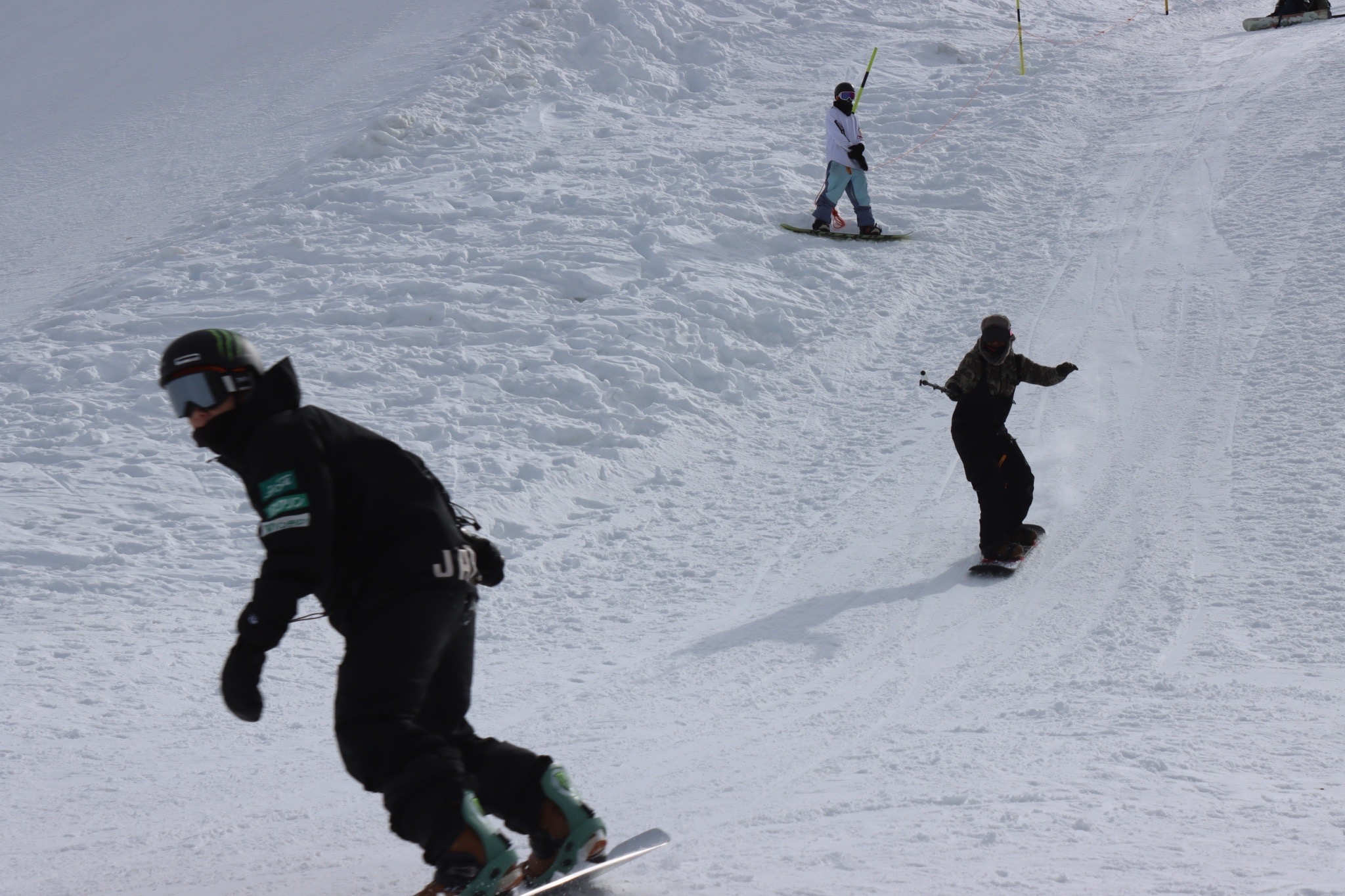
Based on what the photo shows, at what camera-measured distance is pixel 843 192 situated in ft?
42.6

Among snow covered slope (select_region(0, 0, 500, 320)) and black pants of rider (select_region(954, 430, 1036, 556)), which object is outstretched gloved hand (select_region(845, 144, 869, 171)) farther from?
snow covered slope (select_region(0, 0, 500, 320))

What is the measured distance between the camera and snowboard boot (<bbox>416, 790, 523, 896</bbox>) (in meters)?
2.87

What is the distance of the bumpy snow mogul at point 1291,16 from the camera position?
67.2ft

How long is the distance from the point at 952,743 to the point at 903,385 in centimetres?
590

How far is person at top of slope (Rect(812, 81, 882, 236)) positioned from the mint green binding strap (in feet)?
35.0

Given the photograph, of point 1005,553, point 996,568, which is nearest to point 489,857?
point 996,568

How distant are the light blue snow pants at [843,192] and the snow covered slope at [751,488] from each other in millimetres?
498

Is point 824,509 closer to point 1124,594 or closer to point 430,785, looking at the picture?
point 1124,594

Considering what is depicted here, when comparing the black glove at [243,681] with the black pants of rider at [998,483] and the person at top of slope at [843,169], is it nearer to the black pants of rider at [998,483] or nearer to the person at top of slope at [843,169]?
the black pants of rider at [998,483]

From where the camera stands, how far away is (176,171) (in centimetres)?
1462

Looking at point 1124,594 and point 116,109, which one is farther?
point 116,109

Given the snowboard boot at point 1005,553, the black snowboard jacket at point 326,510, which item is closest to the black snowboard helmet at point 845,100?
the snowboard boot at point 1005,553

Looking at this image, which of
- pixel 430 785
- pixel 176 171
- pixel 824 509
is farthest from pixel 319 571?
pixel 176 171

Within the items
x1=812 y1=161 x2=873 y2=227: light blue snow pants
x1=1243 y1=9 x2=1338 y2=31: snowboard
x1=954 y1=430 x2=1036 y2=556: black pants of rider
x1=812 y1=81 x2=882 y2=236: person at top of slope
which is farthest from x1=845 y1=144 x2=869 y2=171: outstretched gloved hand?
x1=1243 y1=9 x2=1338 y2=31: snowboard
